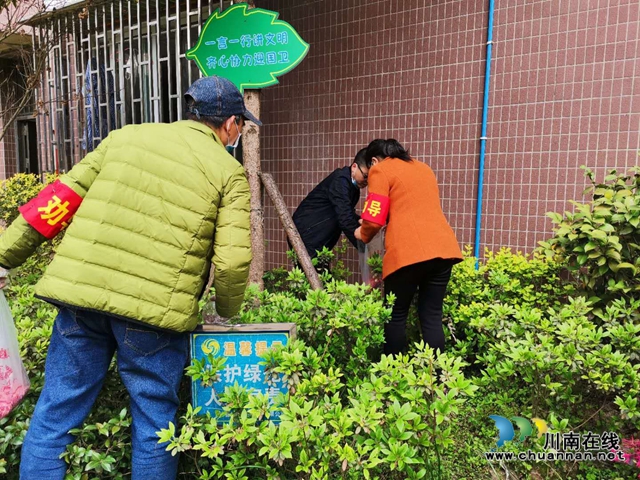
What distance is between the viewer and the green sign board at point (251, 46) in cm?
343

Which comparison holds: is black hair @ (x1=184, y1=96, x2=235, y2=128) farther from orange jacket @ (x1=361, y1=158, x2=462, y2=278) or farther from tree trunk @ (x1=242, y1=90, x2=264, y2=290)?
tree trunk @ (x1=242, y1=90, x2=264, y2=290)

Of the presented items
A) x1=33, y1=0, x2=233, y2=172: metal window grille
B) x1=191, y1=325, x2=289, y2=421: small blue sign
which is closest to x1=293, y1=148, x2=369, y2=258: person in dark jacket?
x1=191, y1=325, x2=289, y2=421: small blue sign

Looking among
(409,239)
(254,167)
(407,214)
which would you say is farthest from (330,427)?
(254,167)

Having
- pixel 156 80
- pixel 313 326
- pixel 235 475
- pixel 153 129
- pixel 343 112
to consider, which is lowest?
pixel 235 475

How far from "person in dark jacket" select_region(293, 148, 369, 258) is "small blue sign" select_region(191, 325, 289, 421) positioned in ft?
6.35

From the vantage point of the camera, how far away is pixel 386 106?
4855 millimetres

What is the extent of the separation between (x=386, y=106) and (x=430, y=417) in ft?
11.6

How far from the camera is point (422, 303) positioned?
3.21m

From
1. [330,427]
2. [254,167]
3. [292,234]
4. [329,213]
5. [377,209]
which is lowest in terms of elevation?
[330,427]

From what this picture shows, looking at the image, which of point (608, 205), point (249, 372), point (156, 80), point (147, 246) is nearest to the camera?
point (147, 246)

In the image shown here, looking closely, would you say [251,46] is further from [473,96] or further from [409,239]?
[473,96]

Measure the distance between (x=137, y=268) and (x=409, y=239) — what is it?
166 cm

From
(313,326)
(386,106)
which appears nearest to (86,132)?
(386,106)

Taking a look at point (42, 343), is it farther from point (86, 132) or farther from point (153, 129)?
point (86, 132)
